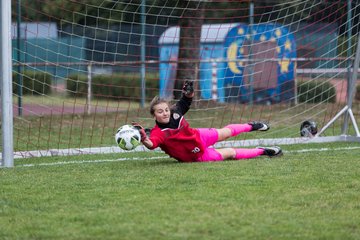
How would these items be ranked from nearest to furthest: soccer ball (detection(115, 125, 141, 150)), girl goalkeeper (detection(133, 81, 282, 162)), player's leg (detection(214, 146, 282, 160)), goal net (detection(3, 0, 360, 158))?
1. soccer ball (detection(115, 125, 141, 150))
2. girl goalkeeper (detection(133, 81, 282, 162))
3. player's leg (detection(214, 146, 282, 160))
4. goal net (detection(3, 0, 360, 158))

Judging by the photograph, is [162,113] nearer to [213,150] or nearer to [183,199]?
[213,150]

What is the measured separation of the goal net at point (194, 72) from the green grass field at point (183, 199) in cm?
238

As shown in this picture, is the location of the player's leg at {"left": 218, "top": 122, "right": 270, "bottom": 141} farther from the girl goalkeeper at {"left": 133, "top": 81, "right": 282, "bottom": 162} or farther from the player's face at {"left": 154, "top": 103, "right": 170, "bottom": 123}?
the player's face at {"left": 154, "top": 103, "right": 170, "bottom": 123}

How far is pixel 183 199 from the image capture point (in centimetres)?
608

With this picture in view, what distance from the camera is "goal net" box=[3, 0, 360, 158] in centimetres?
1158

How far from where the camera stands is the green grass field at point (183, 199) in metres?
5.12

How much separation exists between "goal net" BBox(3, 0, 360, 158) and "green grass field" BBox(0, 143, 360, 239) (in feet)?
7.81

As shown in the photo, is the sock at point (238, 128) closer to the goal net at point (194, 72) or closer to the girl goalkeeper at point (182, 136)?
the girl goalkeeper at point (182, 136)

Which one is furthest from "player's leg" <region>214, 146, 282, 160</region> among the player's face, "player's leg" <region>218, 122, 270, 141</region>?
the player's face

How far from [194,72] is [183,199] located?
1020cm

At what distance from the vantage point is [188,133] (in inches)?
325

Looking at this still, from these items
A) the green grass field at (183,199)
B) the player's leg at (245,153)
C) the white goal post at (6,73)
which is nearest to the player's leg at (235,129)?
the player's leg at (245,153)

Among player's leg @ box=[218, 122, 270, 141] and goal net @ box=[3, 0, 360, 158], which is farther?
goal net @ box=[3, 0, 360, 158]

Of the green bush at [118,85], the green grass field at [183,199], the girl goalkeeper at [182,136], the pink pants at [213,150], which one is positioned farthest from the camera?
the green bush at [118,85]
